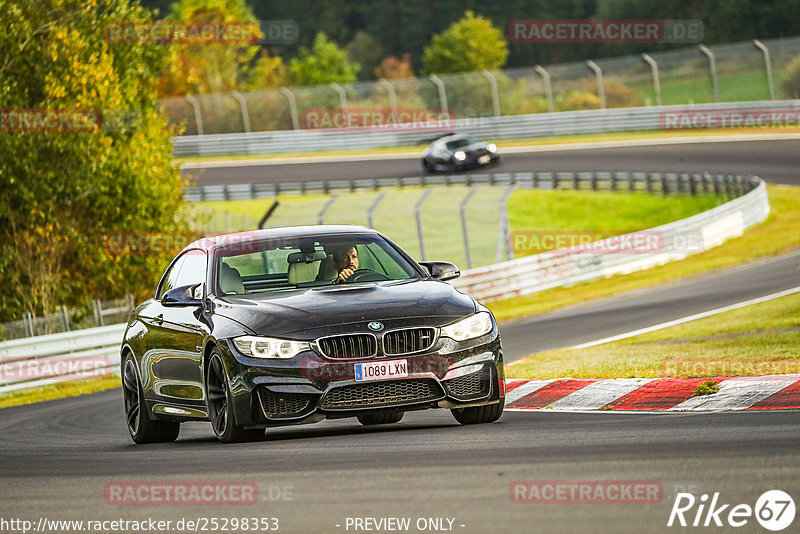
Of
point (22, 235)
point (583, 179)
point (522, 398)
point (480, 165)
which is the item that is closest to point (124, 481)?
point (522, 398)

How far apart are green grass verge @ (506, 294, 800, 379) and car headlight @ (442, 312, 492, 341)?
2.36m

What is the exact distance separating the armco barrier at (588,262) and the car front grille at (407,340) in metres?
17.2

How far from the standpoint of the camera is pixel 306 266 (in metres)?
9.77

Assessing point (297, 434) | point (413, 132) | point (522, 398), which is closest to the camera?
point (297, 434)

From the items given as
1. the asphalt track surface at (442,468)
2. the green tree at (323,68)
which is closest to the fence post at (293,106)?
the green tree at (323,68)

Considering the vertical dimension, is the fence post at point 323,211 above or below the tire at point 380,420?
below

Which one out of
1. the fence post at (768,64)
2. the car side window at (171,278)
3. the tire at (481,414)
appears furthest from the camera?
the fence post at (768,64)

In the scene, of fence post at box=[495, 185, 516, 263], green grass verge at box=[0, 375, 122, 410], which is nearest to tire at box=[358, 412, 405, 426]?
green grass verge at box=[0, 375, 122, 410]

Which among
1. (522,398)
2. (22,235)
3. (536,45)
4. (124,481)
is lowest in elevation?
(536,45)

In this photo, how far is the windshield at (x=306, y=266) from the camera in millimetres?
9711

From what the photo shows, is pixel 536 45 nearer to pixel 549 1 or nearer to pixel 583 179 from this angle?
pixel 549 1

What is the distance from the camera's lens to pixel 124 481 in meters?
7.52

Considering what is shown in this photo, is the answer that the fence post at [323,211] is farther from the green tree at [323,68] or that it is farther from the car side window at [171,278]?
the green tree at [323,68]

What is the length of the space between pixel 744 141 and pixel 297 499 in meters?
42.8
